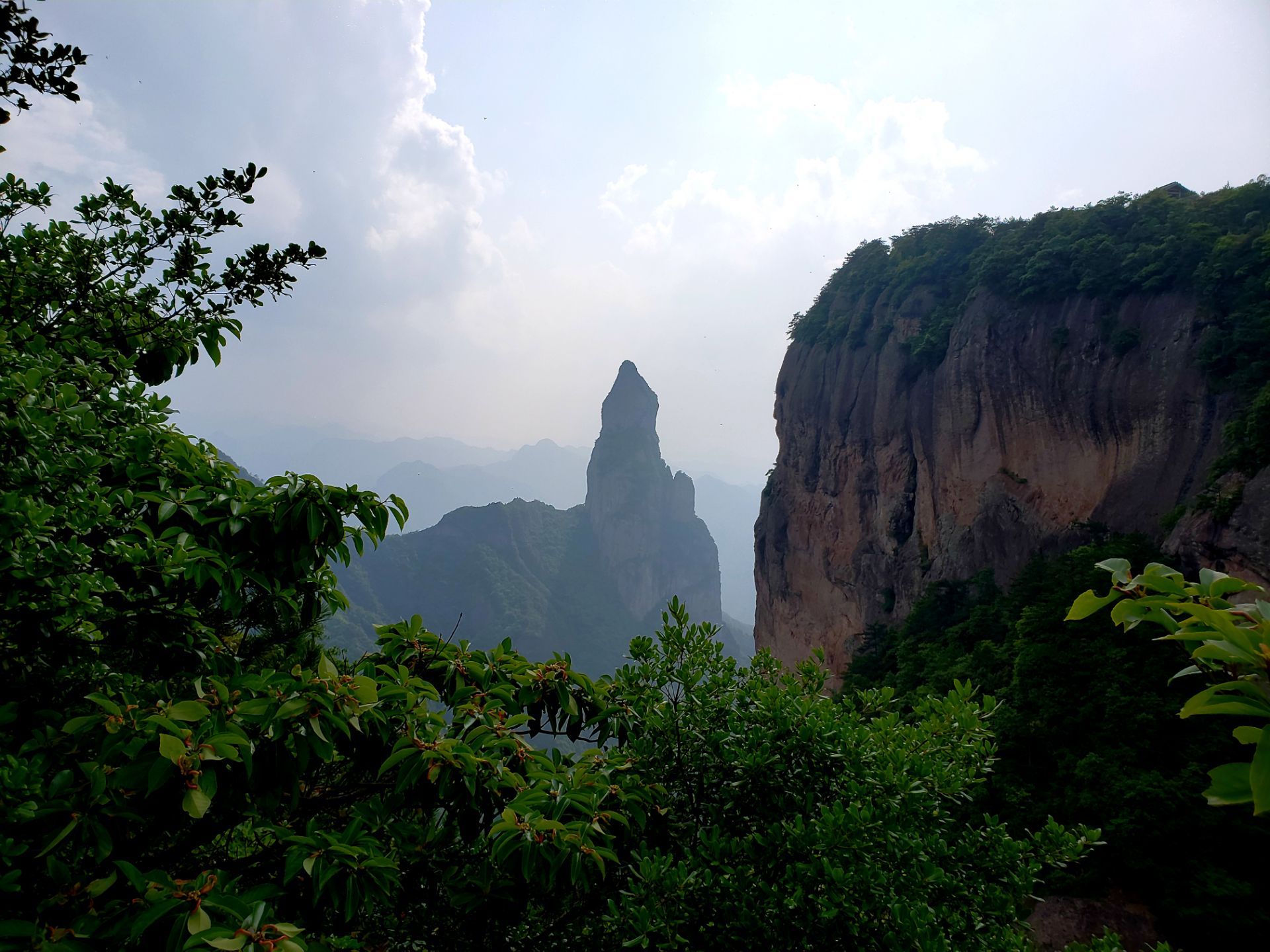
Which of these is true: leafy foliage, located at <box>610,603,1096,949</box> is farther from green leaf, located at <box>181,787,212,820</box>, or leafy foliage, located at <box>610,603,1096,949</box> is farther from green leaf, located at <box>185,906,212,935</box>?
green leaf, located at <box>181,787,212,820</box>

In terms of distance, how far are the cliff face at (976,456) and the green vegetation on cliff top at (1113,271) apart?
0.61 meters

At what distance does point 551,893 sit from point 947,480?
1068 inches

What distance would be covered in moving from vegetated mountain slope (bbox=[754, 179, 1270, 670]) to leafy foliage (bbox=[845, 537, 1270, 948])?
3502mm

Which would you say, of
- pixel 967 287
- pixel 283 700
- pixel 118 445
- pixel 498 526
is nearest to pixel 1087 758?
pixel 283 700

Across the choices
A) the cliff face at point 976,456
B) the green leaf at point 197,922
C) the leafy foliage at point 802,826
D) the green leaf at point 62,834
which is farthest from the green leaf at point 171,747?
the cliff face at point 976,456

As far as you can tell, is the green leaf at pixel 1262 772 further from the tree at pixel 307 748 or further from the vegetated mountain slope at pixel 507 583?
the vegetated mountain slope at pixel 507 583

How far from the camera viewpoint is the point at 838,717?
10.8 ft

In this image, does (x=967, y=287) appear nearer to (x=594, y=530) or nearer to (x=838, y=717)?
(x=838, y=717)

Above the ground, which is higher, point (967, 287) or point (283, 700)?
point (967, 287)

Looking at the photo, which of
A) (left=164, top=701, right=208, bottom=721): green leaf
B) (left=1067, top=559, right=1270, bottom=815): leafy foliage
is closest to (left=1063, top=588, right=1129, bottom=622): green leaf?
(left=1067, top=559, right=1270, bottom=815): leafy foliage

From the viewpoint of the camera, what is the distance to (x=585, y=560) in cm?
10244

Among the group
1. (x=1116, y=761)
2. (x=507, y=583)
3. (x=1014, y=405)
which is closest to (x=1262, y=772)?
(x=1116, y=761)

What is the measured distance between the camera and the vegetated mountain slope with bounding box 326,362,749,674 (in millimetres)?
89625

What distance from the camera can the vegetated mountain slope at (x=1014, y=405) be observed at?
17500mm
